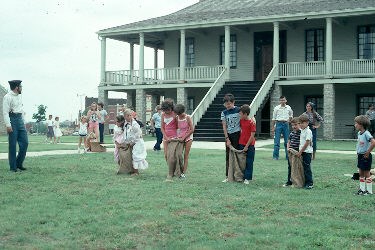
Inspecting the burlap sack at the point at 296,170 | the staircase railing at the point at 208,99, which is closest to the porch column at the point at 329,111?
the staircase railing at the point at 208,99

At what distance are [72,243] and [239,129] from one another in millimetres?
5323

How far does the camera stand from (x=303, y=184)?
9.41 metres

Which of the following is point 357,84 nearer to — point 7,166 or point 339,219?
point 7,166

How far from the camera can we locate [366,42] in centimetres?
3002

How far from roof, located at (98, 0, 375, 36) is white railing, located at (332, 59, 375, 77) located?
2.67 meters

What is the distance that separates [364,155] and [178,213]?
3481 mm

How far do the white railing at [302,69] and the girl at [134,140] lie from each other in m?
18.9

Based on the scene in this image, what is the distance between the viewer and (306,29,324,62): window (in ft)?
102

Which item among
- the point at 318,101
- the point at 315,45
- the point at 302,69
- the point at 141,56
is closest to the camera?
the point at 302,69

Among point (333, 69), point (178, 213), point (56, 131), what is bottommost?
point (178, 213)

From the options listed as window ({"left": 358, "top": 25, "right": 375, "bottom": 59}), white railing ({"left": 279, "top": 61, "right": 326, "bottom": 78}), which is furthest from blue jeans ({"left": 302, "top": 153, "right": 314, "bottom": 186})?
window ({"left": 358, "top": 25, "right": 375, "bottom": 59})

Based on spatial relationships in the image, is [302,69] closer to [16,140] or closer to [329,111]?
[329,111]

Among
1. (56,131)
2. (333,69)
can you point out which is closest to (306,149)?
(333,69)

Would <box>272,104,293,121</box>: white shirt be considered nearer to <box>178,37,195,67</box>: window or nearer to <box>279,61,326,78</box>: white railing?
<box>279,61,326,78</box>: white railing
